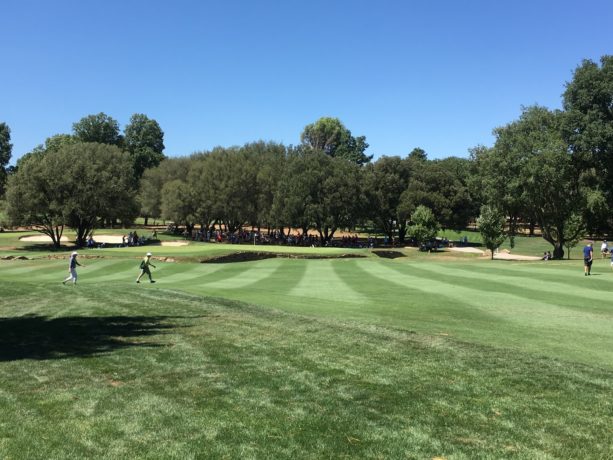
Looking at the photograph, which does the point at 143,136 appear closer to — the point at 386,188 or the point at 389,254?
the point at 386,188

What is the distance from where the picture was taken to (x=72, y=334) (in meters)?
10.9

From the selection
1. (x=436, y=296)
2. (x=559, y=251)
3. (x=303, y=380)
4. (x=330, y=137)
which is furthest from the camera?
(x=330, y=137)

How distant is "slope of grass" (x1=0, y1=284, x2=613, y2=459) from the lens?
500 centimetres

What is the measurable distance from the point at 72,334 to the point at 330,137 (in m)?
139

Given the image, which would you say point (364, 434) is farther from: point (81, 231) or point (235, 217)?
point (235, 217)

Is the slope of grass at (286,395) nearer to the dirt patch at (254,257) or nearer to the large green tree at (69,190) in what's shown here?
the dirt patch at (254,257)

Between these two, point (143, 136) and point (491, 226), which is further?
point (143, 136)

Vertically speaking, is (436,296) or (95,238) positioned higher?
(95,238)

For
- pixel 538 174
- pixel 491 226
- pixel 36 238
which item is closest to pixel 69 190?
pixel 36 238

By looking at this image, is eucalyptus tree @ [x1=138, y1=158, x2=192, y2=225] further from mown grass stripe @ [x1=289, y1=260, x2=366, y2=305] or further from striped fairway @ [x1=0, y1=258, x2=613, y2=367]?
mown grass stripe @ [x1=289, y1=260, x2=366, y2=305]

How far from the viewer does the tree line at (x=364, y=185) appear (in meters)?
47.5

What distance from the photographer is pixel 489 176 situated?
50156 mm

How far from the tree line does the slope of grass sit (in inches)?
1629

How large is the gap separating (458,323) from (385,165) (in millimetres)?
62296
